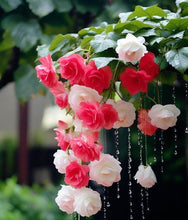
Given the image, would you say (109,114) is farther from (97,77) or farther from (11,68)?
(11,68)

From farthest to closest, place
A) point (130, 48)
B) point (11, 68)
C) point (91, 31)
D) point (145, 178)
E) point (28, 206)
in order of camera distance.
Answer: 1. point (28, 206)
2. point (11, 68)
3. point (91, 31)
4. point (145, 178)
5. point (130, 48)

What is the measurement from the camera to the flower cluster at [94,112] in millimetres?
848

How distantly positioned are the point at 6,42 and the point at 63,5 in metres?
0.24

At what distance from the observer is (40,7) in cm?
152

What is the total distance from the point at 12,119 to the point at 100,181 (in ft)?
11.1

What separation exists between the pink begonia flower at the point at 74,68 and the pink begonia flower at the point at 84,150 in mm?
120

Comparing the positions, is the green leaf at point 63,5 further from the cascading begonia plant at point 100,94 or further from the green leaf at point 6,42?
the cascading begonia plant at point 100,94

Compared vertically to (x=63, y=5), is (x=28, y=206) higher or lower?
lower

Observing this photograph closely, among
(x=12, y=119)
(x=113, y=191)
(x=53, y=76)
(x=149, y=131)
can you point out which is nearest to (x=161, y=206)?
(x=113, y=191)

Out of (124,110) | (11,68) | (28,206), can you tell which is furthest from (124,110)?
(28,206)

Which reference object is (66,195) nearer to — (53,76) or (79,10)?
(53,76)

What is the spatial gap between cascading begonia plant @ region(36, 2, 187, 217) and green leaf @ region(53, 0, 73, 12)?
2.16 feet

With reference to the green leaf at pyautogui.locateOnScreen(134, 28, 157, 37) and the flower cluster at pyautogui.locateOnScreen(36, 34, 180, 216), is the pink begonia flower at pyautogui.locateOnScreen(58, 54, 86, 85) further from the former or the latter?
the green leaf at pyautogui.locateOnScreen(134, 28, 157, 37)

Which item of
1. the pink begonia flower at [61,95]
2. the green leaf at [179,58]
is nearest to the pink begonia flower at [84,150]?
the pink begonia flower at [61,95]
